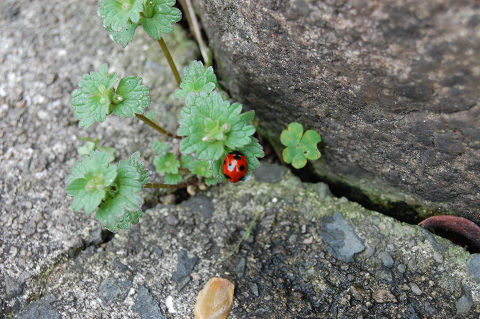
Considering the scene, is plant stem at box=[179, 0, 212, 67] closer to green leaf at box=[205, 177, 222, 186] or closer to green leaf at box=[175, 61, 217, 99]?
green leaf at box=[175, 61, 217, 99]

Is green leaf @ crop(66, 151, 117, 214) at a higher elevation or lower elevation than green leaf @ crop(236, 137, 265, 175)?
higher

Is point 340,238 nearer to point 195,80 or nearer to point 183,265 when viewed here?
point 183,265

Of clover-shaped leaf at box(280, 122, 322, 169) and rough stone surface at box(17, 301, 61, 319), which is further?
clover-shaped leaf at box(280, 122, 322, 169)

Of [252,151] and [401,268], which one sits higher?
[252,151]

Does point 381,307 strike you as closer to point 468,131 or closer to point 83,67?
point 468,131

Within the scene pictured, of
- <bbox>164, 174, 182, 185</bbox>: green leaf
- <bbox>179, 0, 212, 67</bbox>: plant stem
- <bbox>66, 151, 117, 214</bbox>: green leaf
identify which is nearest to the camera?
<bbox>66, 151, 117, 214</bbox>: green leaf

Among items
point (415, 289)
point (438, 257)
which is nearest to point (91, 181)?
point (415, 289)

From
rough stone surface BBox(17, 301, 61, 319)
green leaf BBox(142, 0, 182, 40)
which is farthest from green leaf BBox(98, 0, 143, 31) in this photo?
rough stone surface BBox(17, 301, 61, 319)

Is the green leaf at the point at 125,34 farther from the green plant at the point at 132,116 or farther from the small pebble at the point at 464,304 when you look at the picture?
the small pebble at the point at 464,304
